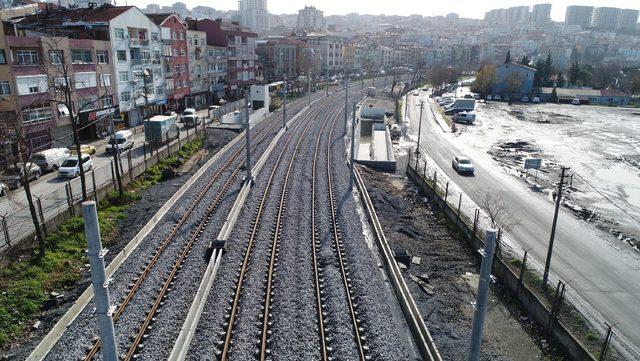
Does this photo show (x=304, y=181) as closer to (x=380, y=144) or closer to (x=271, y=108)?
(x=380, y=144)

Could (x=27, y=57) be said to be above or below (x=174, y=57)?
above

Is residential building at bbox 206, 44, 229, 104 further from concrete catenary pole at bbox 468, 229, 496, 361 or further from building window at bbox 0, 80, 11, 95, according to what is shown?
concrete catenary pole at bbox 468, 229, 496, 361

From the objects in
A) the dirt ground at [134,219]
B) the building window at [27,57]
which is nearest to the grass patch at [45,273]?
the dirt ground at [134,219]

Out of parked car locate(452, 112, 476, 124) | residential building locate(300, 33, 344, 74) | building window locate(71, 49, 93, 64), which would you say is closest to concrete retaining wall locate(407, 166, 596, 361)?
building window locate(71, 49, 93, 64)

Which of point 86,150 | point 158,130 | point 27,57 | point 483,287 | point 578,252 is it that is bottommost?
point 578,252

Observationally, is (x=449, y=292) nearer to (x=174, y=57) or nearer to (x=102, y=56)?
(x=102, y=56)

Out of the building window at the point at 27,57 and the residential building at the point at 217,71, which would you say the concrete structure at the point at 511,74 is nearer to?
the residential building at the point at 217,71

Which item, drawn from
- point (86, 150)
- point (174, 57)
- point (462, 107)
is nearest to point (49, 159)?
point (86, 150)
